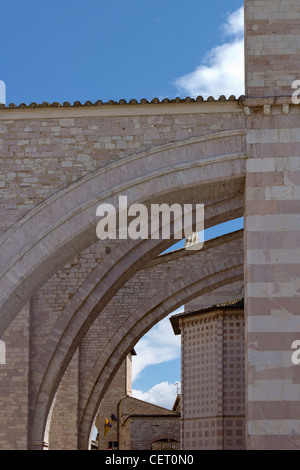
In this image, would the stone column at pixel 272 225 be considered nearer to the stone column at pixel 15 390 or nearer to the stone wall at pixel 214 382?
the stone column at pixel 15 390

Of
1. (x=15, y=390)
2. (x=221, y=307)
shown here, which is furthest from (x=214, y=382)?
(x=15, y=390)

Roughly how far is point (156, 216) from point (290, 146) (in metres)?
2.71

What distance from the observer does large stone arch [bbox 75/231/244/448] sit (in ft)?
60.2

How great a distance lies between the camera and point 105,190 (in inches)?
448

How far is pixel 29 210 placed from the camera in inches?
453

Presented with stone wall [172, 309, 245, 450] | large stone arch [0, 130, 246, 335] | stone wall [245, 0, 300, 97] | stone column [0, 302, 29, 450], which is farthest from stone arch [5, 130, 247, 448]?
stone wall [172, 309, 245, 450]

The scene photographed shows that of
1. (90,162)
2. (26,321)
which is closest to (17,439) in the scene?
(26,321)

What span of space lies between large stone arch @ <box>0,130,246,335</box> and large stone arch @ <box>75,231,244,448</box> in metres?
7.03

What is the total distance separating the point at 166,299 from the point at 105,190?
25.8ft

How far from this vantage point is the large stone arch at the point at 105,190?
11352 mm

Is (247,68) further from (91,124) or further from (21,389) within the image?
(21,389)

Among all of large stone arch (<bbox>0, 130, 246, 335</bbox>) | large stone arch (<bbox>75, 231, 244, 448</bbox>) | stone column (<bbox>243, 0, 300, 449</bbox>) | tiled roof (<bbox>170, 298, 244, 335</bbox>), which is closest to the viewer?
stone column (<bbox>243, 0, 300, 449</bbox>)

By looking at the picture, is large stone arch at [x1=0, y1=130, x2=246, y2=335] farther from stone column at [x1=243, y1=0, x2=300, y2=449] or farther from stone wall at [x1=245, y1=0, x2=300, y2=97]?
stone wall at [x1=245, y1=0, x2=300, y2=97]

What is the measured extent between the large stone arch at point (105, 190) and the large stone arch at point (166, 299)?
7.03 meters
